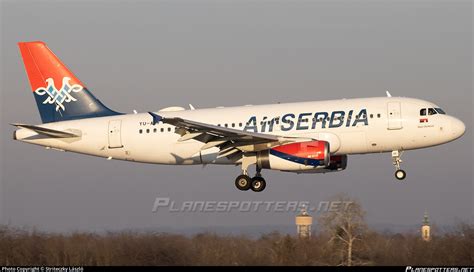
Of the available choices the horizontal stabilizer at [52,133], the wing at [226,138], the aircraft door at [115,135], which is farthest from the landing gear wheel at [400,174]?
the horizontal stabilizer at [52,133]

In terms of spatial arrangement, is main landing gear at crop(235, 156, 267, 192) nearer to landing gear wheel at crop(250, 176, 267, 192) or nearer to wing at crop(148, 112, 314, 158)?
landing gear wheel at crop(250, 176, 267, 192)

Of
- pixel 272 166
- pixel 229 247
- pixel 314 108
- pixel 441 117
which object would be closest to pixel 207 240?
pixel 229 247

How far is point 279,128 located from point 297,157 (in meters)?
2.06

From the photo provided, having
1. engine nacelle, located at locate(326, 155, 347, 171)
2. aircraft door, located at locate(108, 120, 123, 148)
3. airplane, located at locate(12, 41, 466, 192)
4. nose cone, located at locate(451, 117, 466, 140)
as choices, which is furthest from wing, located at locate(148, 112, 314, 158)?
nose cone, located at locate(451, 117, 466, 140)

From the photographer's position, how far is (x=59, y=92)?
5991 centimetres

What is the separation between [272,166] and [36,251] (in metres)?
12.4

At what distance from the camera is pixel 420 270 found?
45.8m

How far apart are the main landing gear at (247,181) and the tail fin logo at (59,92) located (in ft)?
35.1

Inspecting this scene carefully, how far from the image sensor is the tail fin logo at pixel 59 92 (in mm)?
59531

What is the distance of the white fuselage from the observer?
53469mm

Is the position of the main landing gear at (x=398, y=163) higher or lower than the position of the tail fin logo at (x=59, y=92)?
lower

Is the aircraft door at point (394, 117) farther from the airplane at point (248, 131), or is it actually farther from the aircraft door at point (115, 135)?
the aircraft door at point (115, 135)

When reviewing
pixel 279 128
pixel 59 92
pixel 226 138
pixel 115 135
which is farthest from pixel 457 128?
pixel 59 92

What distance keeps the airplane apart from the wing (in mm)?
49
